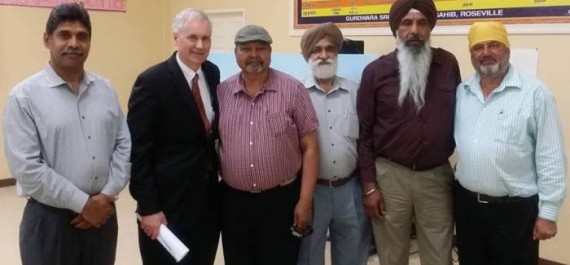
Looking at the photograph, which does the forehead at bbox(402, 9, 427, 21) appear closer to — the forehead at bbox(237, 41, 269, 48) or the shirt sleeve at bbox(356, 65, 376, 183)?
the shirt sleeve at bbox(356, 65, 376, 183)

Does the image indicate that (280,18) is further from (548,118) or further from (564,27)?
(548,118)

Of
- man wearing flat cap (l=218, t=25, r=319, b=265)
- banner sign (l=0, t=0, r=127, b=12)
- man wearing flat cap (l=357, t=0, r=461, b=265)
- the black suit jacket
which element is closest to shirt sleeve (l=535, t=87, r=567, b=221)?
man wearing flat cap (l=357, t=0, r=461, b=265)

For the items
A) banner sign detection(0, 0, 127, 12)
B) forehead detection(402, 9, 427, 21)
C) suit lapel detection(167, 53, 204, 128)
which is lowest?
suit lapel detection(167, 53, 204, 128)

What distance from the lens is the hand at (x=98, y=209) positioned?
1.95 metres

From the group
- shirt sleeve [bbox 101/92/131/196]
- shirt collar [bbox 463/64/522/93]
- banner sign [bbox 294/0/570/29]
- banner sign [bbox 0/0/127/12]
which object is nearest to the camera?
shirt sleeve [bbox 101/92/131/196]

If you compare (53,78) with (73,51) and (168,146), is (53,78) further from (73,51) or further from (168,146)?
(168,146)

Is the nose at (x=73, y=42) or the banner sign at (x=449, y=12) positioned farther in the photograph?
the banner sign at (x=449, y=12)

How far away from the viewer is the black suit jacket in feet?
6.95

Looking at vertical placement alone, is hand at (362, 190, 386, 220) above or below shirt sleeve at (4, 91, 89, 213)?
below

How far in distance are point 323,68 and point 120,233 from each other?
2.33m

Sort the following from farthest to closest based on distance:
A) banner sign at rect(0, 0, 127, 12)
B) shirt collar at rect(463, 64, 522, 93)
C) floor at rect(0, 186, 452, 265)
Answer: banner sign at rect(0, 0, 127, 12) → floor at rect(0, 186, 452, 265) → shirt collar at rect(463, 64, 522, 93)


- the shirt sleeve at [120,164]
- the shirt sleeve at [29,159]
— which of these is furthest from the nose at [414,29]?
the shirt sleeve at [29,159]

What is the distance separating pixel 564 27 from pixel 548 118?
1.40 m

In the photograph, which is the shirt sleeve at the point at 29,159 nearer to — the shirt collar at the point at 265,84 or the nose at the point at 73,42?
the nose at the point at 73,42
